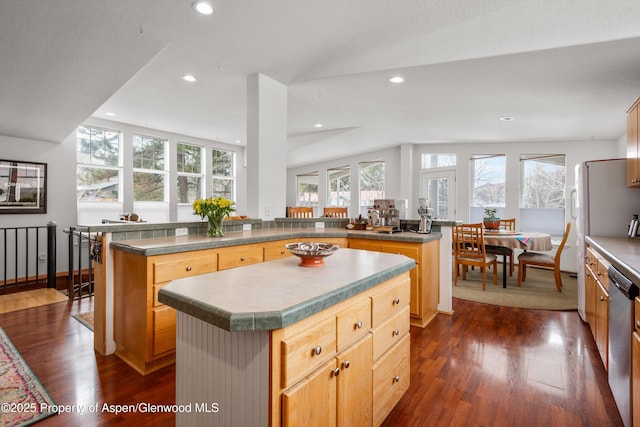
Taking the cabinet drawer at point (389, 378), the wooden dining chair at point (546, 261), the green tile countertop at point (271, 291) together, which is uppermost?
the green tile countertop at point (271, 291)

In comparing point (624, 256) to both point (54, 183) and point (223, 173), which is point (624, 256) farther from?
point (223, 173)

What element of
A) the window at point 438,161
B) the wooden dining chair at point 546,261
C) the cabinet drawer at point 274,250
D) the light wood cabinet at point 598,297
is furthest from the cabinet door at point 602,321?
the window at point 438,161

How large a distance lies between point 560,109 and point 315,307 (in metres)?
4.52

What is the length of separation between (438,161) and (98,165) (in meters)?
6.82

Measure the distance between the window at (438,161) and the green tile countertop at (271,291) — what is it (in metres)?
5.76

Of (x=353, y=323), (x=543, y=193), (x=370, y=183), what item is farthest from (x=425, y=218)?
(x=370, y=183)

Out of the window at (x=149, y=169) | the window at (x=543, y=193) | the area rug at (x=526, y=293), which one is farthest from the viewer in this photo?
the window at (x=149, y=169)

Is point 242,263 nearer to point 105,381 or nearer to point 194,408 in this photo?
point 105,381

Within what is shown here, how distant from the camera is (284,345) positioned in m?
0.99

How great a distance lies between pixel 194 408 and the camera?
3.91 ft

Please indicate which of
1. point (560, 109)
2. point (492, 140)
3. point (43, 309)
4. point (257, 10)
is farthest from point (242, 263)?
point (492, 140)

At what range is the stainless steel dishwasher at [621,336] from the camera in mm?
1504

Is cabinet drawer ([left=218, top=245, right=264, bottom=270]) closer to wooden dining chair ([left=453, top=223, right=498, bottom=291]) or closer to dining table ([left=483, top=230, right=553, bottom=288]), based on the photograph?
wooden dining chair ([left=453, top=223, right=498, bottom=291])

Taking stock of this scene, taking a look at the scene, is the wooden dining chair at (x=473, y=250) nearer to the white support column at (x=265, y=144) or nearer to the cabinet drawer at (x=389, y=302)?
the white support column at (x=265, y=144)
